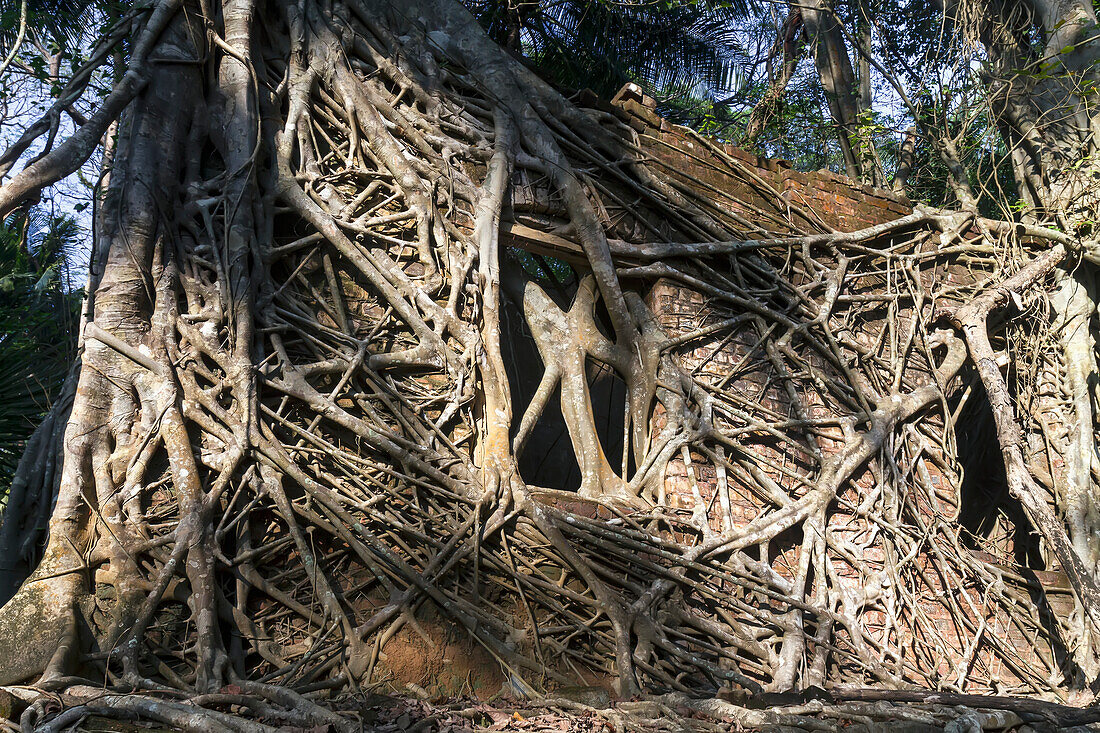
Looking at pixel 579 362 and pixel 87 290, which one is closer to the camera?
pixel 87 290

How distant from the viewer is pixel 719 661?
3688 millimetres

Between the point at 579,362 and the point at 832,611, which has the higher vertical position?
the point at 579,362

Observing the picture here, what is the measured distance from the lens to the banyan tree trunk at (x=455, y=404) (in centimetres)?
320

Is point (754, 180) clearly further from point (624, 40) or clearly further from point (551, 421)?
point (624, 40)

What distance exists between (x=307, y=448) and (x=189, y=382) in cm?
52

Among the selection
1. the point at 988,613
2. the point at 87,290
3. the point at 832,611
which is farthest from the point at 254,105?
the point at 988,613

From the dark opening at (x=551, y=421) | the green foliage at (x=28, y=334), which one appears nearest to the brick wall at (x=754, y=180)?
the dark opening at (x=551, y=421)

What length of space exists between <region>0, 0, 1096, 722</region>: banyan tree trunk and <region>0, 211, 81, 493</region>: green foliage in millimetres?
762

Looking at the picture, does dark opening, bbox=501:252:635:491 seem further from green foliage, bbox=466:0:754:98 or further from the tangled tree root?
the tangled tree root

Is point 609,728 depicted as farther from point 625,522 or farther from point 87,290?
point 87,290

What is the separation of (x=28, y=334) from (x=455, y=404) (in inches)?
190

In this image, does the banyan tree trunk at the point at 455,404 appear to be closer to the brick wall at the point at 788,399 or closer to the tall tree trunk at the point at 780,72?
the brick wall at the point at 788,399

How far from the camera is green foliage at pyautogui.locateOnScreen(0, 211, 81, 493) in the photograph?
5.07m

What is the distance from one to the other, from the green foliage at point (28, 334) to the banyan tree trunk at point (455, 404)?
30.0 inches
